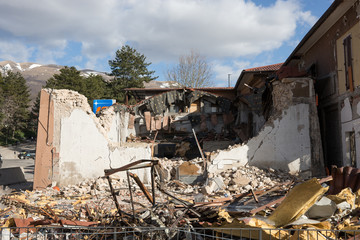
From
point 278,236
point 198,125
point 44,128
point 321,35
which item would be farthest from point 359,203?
point 198,125

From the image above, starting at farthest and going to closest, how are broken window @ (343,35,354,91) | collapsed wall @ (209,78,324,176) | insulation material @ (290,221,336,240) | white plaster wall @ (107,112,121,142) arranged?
white plaster wall @ (107,112,121,142) < collapsed wall @ (209,78,324,176) < broken window @ (343,35,354,91) < insulation material @ (290,221,336,240)

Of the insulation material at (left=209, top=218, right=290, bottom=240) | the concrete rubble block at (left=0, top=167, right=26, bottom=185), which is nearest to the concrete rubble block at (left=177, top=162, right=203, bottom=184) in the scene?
the insulation material at (left=209, top=218, right=290, bottom=240)

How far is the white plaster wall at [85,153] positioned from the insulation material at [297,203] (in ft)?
23.7

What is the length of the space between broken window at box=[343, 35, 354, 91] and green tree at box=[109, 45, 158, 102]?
31.4 m

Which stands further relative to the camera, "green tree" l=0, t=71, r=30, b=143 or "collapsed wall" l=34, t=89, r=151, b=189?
"green tree" l=0, t=71, r=30, b=143

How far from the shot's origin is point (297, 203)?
5.07 metres

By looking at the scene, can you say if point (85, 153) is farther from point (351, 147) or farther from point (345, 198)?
point (351, 147)

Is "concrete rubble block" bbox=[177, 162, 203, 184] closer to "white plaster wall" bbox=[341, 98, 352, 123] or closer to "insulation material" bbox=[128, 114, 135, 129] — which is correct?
"white plaster wall" bbox=[341, 98, 352, 123]

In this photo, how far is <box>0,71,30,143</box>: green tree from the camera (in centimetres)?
4066

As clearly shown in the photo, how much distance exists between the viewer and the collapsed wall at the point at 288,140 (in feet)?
37.8

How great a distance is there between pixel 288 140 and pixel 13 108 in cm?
3934

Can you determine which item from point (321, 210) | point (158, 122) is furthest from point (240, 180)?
point (158, 122)

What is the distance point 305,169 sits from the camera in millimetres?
11438

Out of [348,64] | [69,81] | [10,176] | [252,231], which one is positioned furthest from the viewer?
[69,81]
